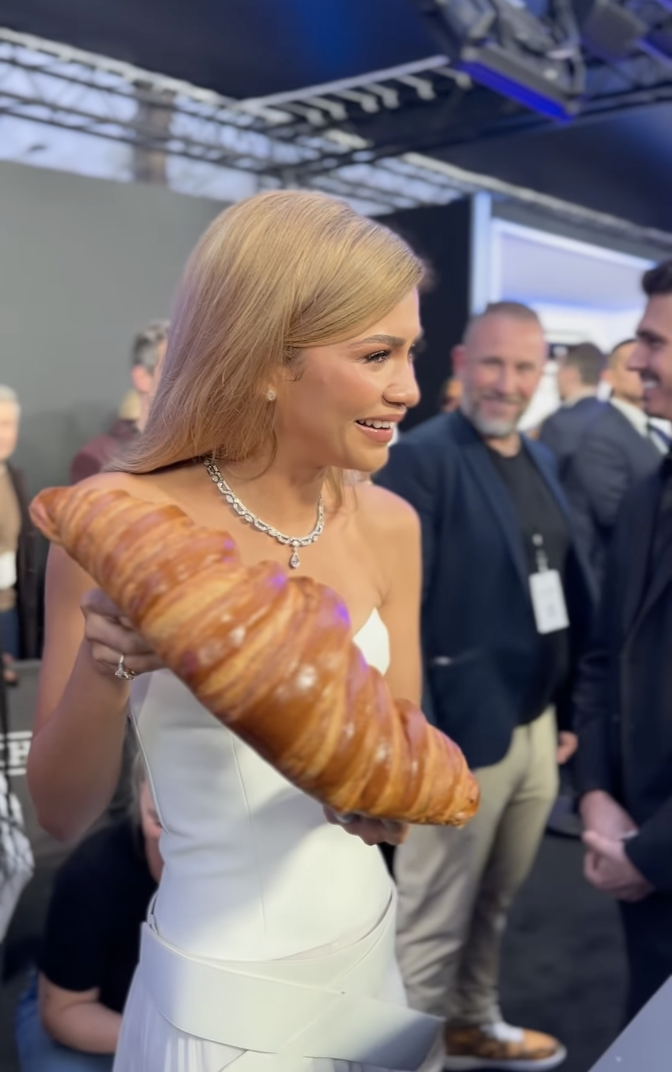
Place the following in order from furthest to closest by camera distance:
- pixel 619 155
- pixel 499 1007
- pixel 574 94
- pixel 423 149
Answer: pixel 619 155
pixel 423 149
pixel 574 94
pixel 499 1007

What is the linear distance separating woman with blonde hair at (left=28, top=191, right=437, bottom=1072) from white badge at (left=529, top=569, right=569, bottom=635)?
119cm

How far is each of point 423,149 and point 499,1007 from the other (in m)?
6.88

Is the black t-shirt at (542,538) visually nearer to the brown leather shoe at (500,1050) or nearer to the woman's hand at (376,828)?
the brown leather shoe at (500,1050)

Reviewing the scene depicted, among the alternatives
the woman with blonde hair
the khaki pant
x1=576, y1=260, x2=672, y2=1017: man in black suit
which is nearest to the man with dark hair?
the khaki pant

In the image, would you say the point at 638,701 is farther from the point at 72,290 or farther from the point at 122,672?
the point at 72,290

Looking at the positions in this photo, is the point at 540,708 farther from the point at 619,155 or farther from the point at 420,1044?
the point at 619,155

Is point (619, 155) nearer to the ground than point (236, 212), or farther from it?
farther from it

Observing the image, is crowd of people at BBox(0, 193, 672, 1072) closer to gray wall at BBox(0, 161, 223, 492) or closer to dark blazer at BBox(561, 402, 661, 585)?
dark blazer at BBox(561, 402, 661, 585)

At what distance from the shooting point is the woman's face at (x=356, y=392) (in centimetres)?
88

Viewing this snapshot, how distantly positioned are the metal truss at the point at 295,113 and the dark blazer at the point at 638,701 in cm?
577

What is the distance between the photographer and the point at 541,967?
2.61 m

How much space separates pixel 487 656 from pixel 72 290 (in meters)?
4.54

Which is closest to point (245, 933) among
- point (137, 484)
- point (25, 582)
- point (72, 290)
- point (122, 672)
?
point (122, 672)

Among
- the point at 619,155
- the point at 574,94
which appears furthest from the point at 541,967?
the point at 619,155
